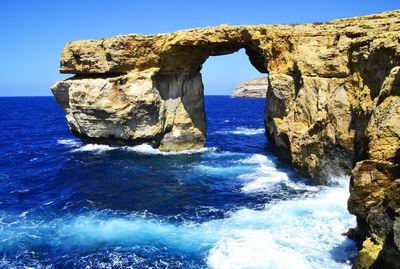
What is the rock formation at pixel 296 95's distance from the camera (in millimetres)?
11625

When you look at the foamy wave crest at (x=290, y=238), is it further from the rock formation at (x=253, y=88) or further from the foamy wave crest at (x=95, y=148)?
the rock formation at (x=253, y=88)

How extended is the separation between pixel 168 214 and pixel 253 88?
16647 centimetres

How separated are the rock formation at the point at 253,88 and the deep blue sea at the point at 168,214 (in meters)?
146

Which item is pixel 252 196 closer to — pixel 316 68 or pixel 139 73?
pixel 316 68

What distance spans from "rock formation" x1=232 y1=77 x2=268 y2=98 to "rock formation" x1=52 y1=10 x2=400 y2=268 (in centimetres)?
13784

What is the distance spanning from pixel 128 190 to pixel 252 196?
8.65m

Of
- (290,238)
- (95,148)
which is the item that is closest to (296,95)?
(290,238)

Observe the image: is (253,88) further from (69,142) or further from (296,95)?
(296,95)

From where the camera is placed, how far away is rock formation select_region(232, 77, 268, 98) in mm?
173238

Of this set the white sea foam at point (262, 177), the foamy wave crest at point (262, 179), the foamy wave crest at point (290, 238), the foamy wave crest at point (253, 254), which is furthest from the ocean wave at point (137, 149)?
the foamy wave crest at point (253, 254)

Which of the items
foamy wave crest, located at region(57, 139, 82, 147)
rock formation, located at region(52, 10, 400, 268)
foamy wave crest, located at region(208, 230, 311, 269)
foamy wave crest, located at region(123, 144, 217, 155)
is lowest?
foamy wave crest, located at region(208, 230, 311, 269)

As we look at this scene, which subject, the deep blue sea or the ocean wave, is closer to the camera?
the deep blue sea

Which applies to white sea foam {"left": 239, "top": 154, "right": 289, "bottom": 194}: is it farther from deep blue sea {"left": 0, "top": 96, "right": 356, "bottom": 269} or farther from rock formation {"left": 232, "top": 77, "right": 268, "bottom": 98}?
rock formation {"left": 232, "top": 77, "right": 268, "bottom": 98}

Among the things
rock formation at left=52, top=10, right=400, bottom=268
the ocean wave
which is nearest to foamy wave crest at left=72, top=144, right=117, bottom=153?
the ocean wave
